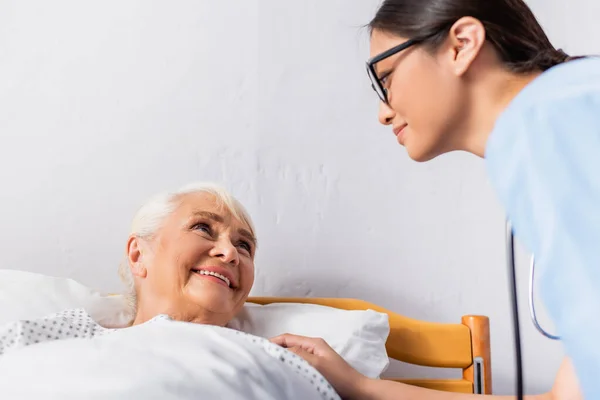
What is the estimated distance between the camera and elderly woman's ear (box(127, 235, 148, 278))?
1371 millimetres

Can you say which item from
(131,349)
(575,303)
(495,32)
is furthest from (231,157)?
(575,303)

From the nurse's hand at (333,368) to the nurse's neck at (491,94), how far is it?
465 mm

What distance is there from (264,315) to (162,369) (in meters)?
0.57

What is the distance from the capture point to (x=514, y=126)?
57cm

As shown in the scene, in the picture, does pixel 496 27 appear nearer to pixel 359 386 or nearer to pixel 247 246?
pixel 359 386

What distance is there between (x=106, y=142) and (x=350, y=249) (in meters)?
0.70

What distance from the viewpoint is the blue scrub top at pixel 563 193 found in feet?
1.57

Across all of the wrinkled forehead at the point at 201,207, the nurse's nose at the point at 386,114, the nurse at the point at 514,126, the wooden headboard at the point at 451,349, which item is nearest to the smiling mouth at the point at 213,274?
the wrinkled forehead at the point at 201,207

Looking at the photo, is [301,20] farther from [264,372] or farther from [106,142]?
[264,372]

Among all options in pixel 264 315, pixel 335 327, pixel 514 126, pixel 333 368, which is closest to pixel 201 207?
pixel 264 315

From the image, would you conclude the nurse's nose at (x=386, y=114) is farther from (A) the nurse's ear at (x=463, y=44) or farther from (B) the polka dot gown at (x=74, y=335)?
(B) the polka dot gown at (x=74, y=335)

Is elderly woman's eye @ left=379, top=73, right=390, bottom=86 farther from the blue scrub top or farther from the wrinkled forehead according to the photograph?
the wrinkled forehead

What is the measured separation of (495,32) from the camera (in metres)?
0.85

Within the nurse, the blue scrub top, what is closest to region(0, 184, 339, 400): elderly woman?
the nurse
